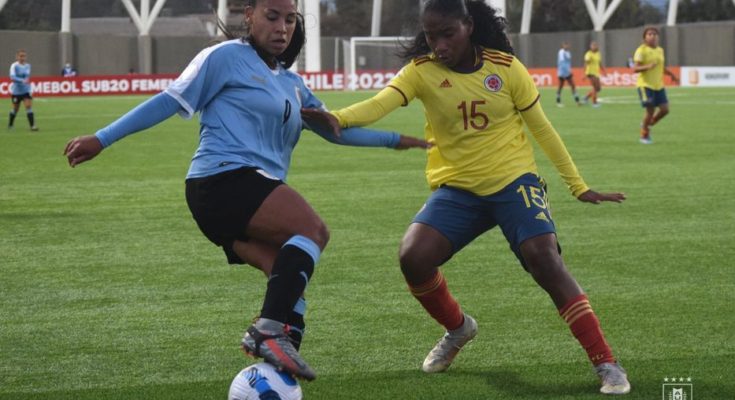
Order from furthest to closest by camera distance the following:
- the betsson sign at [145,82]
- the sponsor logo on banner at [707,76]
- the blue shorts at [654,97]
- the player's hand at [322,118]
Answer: the sponsor logo on banner at [707,76], the betsson sign at [145,82], the blue shorts at [654,97], the player's hand at [322,118]

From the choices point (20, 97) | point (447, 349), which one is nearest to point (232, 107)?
point (447, 349)

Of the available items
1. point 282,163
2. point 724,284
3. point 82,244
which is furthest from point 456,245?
point 82,244

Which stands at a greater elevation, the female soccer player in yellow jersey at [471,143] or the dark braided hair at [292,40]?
the dark braided hair at [292,40]

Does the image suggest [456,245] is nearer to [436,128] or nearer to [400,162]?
[436,128]

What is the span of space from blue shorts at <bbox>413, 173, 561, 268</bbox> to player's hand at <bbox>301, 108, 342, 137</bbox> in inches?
27.6

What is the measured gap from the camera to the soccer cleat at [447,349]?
626cm

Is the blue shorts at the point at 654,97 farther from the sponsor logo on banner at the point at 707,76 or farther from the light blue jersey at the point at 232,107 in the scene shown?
the sponsor logo on banner at the point at 707,76

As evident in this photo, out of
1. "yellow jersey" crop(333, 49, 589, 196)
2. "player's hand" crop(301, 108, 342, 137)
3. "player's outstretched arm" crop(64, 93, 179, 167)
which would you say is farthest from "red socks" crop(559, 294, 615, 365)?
"player's outstretched arm" crop(64, 93, 179, 167)

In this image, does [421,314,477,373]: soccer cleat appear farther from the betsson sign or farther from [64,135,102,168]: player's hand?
the betsson sign

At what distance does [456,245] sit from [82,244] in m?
5.64

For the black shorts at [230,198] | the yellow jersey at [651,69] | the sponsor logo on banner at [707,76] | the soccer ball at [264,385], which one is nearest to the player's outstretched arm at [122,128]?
the black shorts at [230,198]

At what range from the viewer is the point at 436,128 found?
245 inches

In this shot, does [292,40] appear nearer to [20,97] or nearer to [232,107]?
[232,107]

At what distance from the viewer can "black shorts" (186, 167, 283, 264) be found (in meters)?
5.29
